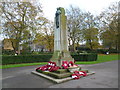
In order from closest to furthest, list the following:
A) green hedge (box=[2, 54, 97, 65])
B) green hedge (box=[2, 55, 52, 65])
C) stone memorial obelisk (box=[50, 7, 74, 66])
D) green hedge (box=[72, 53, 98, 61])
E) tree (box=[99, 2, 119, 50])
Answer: stone memorial obelisk (box=[50, 7, 74, 66]) → green hedge (box=[2, 55, 52, 65]) → green hedge (box=[2, 54, 97, 65]) → green hedge (box=[72, 53, 98, 61]) → tree (box=[99, 2, 119, 50])

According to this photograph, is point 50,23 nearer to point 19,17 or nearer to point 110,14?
point 19,17

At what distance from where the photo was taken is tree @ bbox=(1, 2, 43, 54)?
18.8 meters

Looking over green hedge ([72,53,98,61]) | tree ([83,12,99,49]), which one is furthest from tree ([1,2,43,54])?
tree ([83,12,99,49])

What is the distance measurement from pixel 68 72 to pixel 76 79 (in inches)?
36.5

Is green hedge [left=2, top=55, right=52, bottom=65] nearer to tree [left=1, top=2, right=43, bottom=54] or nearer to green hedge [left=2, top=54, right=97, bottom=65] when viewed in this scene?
green hedge [left=2, top=54, right=97, bottom=65]

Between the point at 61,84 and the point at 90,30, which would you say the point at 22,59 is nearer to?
the point at 61,84

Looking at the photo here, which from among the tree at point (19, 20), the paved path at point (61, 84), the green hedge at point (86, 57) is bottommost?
the paved path at point (61, 84)

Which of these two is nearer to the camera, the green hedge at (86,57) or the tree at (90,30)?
the green hedge at (86,57)

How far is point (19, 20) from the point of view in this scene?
19.7m

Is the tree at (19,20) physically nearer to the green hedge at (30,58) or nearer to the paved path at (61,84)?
the green hedge at (30,58)

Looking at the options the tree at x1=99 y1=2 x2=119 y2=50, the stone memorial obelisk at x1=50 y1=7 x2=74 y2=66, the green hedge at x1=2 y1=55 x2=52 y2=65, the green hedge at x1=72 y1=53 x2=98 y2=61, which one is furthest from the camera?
the tree at x1=99 y1=2 x2=119 y2=50

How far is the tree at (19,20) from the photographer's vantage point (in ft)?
61.6

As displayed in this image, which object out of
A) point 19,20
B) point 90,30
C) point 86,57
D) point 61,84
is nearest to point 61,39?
point 61,84

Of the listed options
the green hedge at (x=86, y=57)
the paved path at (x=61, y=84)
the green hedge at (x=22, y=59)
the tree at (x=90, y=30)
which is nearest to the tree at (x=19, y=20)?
the green hedge at (x=22, y=59)
